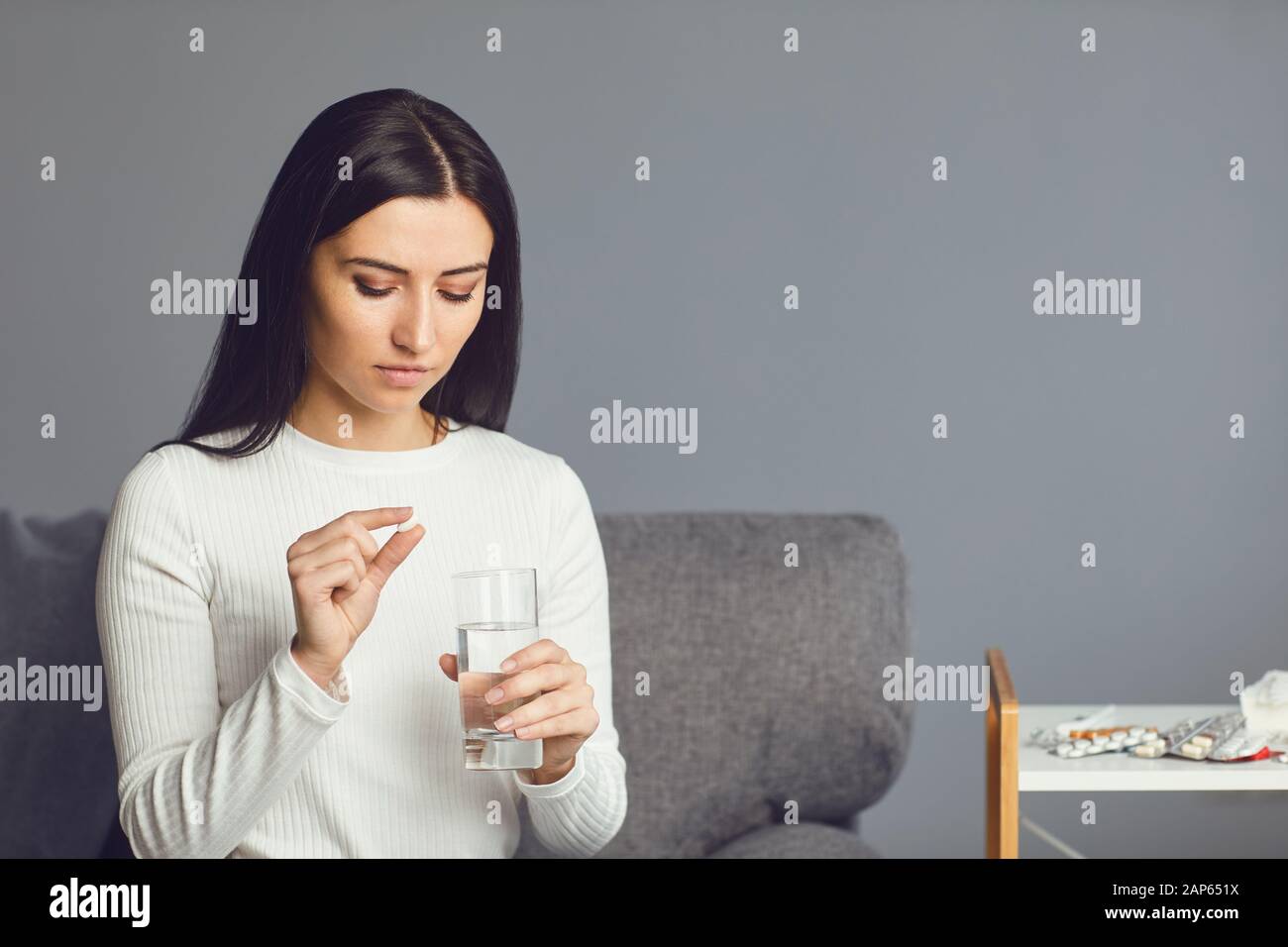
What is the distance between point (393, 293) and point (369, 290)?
22 millimetres

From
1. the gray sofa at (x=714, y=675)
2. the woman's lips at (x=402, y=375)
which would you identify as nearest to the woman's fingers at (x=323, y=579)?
the woman's lips at (x=402, y=375)

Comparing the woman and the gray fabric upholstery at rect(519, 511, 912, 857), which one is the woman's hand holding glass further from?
the gray fabric upholstery at rect(519, 511, 912, 857)

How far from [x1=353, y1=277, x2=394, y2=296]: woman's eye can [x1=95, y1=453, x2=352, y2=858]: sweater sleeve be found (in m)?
0.22

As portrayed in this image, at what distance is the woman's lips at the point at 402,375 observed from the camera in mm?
1089

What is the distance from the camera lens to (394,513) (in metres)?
0.95

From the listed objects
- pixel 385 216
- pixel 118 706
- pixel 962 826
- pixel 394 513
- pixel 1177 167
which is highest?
pixel 1177 167

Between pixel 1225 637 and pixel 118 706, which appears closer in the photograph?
pixel 118 706

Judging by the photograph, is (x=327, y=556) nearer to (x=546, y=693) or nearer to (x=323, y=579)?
(x=323, y=579)

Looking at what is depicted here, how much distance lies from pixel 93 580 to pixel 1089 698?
1428 millimetres

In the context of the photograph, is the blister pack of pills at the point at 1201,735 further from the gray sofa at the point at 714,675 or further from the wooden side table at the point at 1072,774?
the gray sofa at the point at 714,675

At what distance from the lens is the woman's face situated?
1.06 meters

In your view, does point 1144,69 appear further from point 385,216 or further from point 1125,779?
point 385,216

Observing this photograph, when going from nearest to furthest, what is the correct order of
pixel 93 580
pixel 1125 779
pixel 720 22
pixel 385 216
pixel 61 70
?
pixel 385 216 → pixel 1125 779 → pixel 93 580 → pixel 61 70 → pixel 720 22
